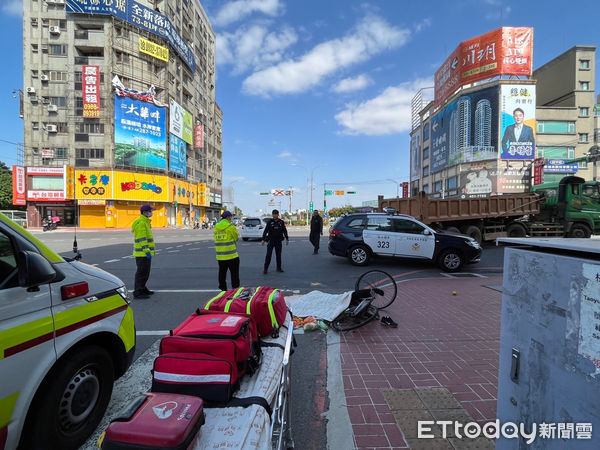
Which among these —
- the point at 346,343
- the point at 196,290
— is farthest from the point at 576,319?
the point at 196,290

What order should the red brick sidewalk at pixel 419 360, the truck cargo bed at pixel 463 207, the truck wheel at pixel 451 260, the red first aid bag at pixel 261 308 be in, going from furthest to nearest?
the truck cargo bed at pixel 463 207 < the truck wheel at pixel 451 260 < the red first aid bag at pixel 261 308 < the red brick sidewalk at pixel 419 360

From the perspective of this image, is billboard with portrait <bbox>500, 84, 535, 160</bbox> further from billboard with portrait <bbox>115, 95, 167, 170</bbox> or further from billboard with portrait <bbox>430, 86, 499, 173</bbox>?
billboard with portrait <bbox>115, 95, 167, 170</bbox>

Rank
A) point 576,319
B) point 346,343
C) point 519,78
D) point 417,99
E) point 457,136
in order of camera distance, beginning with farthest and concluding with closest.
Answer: point 417,99
point 457,136
point 519,78
point 346,343
point 576,319

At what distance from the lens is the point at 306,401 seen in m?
2.76

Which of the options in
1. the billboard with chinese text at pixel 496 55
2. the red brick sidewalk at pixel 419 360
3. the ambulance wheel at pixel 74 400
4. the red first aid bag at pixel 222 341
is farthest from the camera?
the billboard with chinese text at pixel 496 55

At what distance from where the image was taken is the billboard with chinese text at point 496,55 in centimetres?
3503

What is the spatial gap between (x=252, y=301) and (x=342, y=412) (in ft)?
4.06

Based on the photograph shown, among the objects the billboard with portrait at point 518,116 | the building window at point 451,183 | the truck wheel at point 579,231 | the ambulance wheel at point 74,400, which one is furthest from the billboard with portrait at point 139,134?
the billboard with portrait at point 518,116

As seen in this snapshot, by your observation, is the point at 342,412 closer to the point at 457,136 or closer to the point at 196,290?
the point at 196,290

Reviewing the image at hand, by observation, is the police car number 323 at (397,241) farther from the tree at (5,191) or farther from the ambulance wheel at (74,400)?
the tree at (5,191)

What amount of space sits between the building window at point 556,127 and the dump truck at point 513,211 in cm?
3978

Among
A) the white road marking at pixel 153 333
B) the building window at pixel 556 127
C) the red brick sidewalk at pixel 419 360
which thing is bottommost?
the white road marking at pixel 153 333

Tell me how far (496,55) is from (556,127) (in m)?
17.7

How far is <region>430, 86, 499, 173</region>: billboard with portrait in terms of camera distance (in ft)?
119
